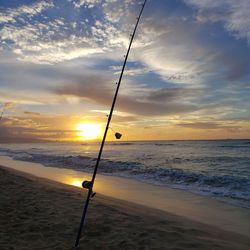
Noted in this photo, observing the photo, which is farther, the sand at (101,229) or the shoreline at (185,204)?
the shoreline at (185,204)

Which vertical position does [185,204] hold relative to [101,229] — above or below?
above

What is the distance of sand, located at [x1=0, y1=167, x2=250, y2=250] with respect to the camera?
5.01 meters

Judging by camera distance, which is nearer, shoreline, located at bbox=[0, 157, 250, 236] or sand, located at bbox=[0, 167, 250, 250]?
sand, located at bbox=[0, 167, 250, 250]

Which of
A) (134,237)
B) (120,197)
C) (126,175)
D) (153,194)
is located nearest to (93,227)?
(134,237)

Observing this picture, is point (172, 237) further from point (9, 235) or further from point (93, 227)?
point (9, 235)

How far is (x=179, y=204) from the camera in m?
9.43

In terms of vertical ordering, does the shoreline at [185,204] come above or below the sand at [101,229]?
above

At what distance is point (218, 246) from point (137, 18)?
14.3 feet

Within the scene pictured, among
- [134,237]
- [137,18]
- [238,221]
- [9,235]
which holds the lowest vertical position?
[9,235]

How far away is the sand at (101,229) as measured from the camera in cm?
501

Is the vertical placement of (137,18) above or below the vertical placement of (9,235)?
above

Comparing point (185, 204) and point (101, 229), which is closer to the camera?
point (101, 229)

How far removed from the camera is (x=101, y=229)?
19.0ft

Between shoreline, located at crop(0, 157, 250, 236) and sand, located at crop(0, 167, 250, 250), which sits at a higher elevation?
shoreline, located at crop(0, 157, 250, 236)
